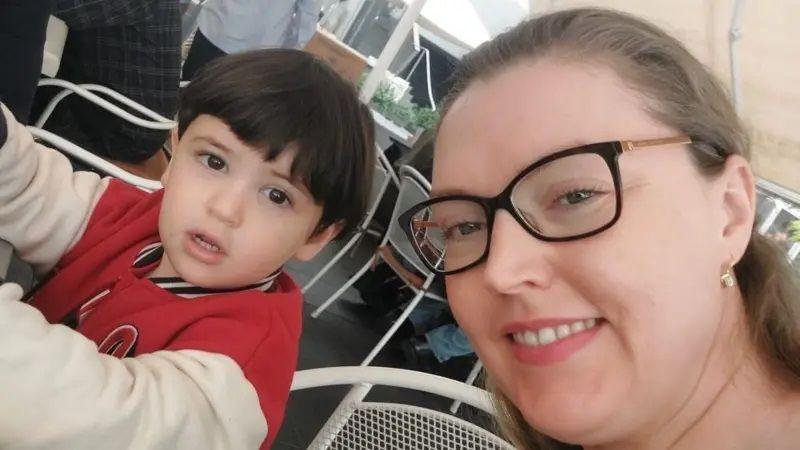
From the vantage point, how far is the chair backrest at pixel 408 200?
91.9 inches

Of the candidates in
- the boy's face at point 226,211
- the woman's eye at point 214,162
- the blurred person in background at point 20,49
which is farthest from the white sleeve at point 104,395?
the blurred person in background at point 20,49

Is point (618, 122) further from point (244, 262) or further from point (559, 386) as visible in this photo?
point (244, 262)

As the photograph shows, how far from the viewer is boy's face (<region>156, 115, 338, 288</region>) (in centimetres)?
92

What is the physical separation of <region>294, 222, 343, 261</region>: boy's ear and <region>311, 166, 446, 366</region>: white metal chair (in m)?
1.17

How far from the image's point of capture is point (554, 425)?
599 millimetres

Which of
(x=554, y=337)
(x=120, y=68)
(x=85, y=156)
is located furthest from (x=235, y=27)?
(x=554, y=337)

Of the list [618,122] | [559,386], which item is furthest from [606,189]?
[559,386]

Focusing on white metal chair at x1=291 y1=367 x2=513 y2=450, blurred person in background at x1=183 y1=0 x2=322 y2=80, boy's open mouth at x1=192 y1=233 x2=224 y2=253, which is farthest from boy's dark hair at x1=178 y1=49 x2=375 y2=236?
blurred person in background at x1=183 y1=0 x2=322 y2=80

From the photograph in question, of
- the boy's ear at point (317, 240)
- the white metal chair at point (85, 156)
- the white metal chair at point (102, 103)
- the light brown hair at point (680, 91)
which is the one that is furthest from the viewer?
the white metal chair at point (102, 103)

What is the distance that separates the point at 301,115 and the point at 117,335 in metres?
0.44

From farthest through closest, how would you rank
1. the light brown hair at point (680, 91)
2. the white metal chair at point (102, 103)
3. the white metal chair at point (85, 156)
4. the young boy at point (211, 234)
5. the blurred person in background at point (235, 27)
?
the blurred person in background at point (235, 27) → the white metal chair at point (102, 103) → the white metal chair at point (85, 156) → the young boy at point (211, 234) → the light brown hair at point (680, 91)

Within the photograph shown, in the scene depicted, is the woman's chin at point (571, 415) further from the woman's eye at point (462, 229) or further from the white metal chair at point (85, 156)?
the white metal chair at point (85, 156)

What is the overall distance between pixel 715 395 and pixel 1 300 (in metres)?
0.73

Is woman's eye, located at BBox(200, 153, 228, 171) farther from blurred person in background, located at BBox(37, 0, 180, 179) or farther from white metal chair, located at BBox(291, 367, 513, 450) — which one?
blurred person in background, located at BBox(37, 0, 180, 179)
